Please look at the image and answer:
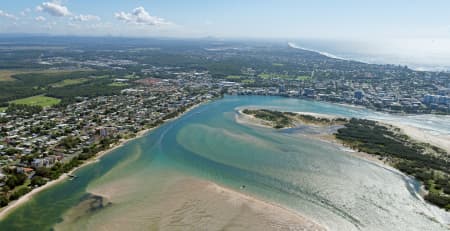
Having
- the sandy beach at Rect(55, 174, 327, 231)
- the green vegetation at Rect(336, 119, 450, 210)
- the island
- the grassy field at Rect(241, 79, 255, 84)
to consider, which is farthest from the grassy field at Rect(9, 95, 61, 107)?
the green vegetation at Rect(336, 119, 450, 210)

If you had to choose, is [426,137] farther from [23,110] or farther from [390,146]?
[23,110]

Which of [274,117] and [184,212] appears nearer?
[184,212]

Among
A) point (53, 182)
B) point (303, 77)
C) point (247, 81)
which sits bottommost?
point (53, 182)

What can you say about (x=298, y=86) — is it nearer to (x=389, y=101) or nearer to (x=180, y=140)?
(x=389, y=101)

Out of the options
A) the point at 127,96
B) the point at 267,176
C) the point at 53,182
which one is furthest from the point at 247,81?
the point at 53,182

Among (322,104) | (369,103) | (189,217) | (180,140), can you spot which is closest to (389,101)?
(369,103)
